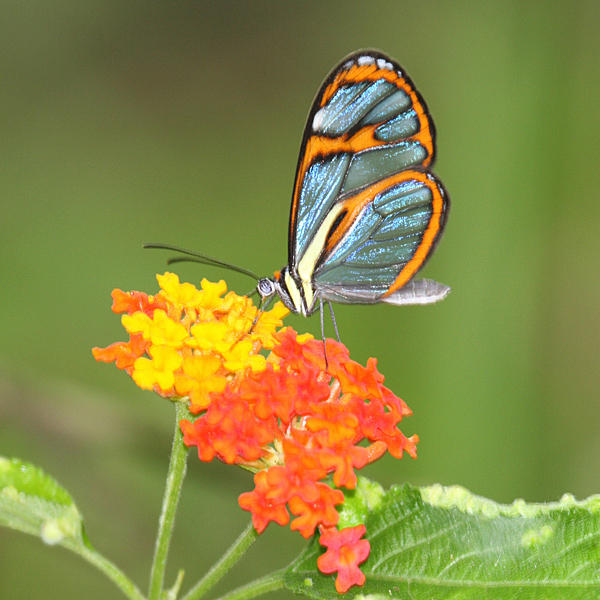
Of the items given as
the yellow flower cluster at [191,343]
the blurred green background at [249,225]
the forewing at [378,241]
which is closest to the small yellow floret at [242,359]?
the yellow flower cluster at [191,343]

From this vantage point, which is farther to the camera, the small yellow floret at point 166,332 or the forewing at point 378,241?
the forewing at point 378,241

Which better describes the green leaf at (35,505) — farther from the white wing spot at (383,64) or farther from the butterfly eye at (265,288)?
the white wing spot at (383,64)

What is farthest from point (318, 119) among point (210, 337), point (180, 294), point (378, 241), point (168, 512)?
point (168, 512)

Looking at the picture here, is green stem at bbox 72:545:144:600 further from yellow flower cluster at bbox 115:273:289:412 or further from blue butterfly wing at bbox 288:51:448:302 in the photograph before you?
blue butterfly wing at bbox 288:51:448:302

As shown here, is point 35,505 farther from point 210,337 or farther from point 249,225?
point 249,225

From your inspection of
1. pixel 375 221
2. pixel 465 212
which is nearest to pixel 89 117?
pixel 465 212

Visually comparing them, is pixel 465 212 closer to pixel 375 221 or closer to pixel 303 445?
pixel 375 221

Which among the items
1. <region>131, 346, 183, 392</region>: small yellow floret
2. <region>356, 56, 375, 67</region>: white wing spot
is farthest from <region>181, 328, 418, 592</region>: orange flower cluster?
<region>356, 56, 375, 67</region>: white wing spot
